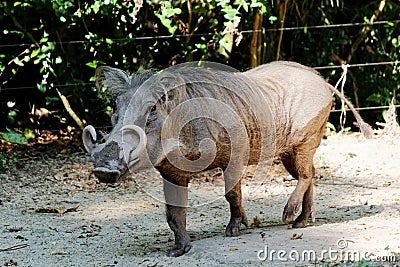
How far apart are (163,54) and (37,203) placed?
2738 mm

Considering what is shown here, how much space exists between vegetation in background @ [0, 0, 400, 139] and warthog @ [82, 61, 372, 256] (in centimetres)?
236

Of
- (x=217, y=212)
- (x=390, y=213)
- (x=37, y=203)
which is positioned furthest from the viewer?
(x=37, y=203)

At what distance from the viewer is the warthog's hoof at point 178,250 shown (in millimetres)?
4406

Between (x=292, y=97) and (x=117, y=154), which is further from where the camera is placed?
(x=292, y=97)

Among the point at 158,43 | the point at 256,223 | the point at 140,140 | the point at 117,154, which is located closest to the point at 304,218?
the point at 256,223

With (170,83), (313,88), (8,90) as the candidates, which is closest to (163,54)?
(8,90)

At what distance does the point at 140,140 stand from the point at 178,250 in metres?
0.83

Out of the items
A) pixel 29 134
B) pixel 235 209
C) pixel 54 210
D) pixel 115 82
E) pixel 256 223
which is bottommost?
pixel 29 134

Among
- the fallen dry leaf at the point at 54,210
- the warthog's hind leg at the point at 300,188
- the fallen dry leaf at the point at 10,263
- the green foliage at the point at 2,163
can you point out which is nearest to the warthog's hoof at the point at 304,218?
the warthog's hind leg at the point at 300,188

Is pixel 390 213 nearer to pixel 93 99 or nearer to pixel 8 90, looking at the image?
pixel 93 99

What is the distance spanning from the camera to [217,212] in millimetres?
5941

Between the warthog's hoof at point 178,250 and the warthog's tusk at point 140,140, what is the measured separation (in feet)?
2.48

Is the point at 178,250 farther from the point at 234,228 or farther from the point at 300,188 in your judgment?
the point at 300,188

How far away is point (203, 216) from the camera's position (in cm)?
578
